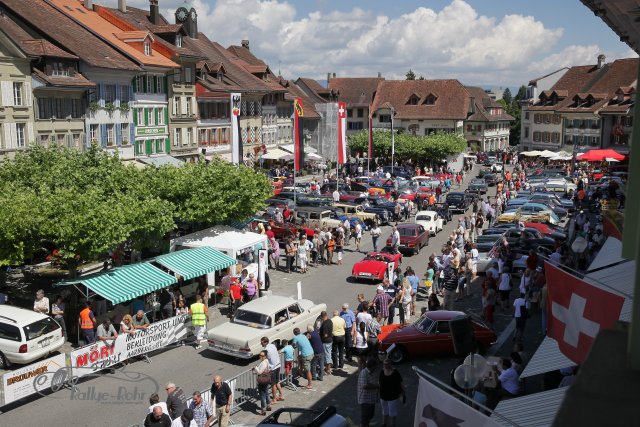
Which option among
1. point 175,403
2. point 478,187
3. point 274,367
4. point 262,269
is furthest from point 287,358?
point 478,187

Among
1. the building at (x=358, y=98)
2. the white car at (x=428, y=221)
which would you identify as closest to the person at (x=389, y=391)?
the white car at (x=428, y=221)

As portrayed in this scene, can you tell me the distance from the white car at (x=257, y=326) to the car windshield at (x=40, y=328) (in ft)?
13.5

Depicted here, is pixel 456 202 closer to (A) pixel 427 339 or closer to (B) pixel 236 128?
(B) pixel 236 128

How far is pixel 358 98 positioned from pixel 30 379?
3323 inches

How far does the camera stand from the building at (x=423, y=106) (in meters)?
89.1

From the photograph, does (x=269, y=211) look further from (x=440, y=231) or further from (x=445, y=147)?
(x=445, y=147)

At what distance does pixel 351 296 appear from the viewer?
25.6m

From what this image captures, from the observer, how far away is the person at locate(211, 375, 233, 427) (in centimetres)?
1425

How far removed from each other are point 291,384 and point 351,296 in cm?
882

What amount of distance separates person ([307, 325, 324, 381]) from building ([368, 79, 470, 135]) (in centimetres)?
7372

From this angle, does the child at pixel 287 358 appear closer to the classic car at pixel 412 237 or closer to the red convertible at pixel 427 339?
the red convertible at pixel 427 339

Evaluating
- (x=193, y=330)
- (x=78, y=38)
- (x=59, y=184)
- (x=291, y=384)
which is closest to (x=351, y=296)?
(x=193, y=330)

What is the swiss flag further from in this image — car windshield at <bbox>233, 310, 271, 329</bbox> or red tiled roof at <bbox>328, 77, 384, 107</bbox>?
red tiled roof at <bbox>328, 77, 384, 107</bbox>

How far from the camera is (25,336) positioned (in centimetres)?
1769
